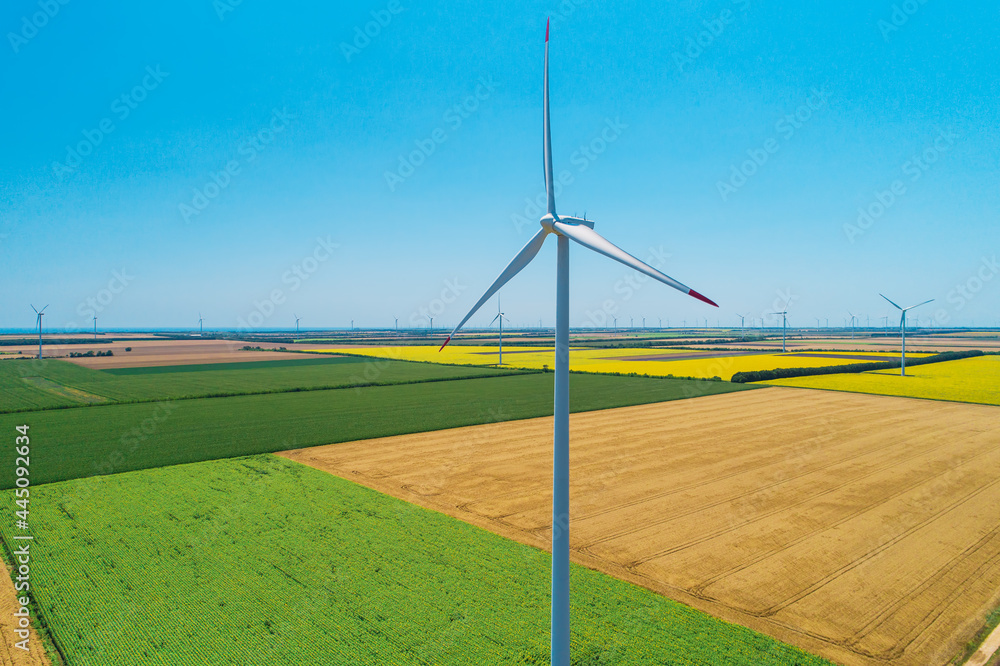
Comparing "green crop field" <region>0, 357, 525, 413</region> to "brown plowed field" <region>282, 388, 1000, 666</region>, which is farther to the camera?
"green crop field" <region>0, 357, 525, 413</region>

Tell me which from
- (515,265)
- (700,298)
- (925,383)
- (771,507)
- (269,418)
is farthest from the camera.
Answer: (925,383)

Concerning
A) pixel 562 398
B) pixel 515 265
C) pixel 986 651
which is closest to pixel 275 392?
pixel 515 265

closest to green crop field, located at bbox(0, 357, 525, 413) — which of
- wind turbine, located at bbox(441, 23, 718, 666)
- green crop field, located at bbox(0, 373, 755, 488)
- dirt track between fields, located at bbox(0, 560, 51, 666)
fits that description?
green crop field, located at bbox(0, 373, 755, 488)

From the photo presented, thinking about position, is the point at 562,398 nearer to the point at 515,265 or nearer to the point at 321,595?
the point at 515,265

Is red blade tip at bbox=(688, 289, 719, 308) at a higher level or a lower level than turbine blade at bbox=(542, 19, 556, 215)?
lower

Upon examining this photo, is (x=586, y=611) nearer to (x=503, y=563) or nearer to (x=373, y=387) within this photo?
(x=503, y=563)

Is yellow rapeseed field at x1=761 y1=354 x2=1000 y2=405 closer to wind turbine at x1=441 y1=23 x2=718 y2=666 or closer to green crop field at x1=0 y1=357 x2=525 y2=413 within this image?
green crop field at x1=0 y1=357 x2=525 y2=413

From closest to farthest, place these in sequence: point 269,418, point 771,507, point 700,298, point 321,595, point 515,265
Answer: point 700,298
point 515,265
point 321,595
point 771,507
point 269,418
